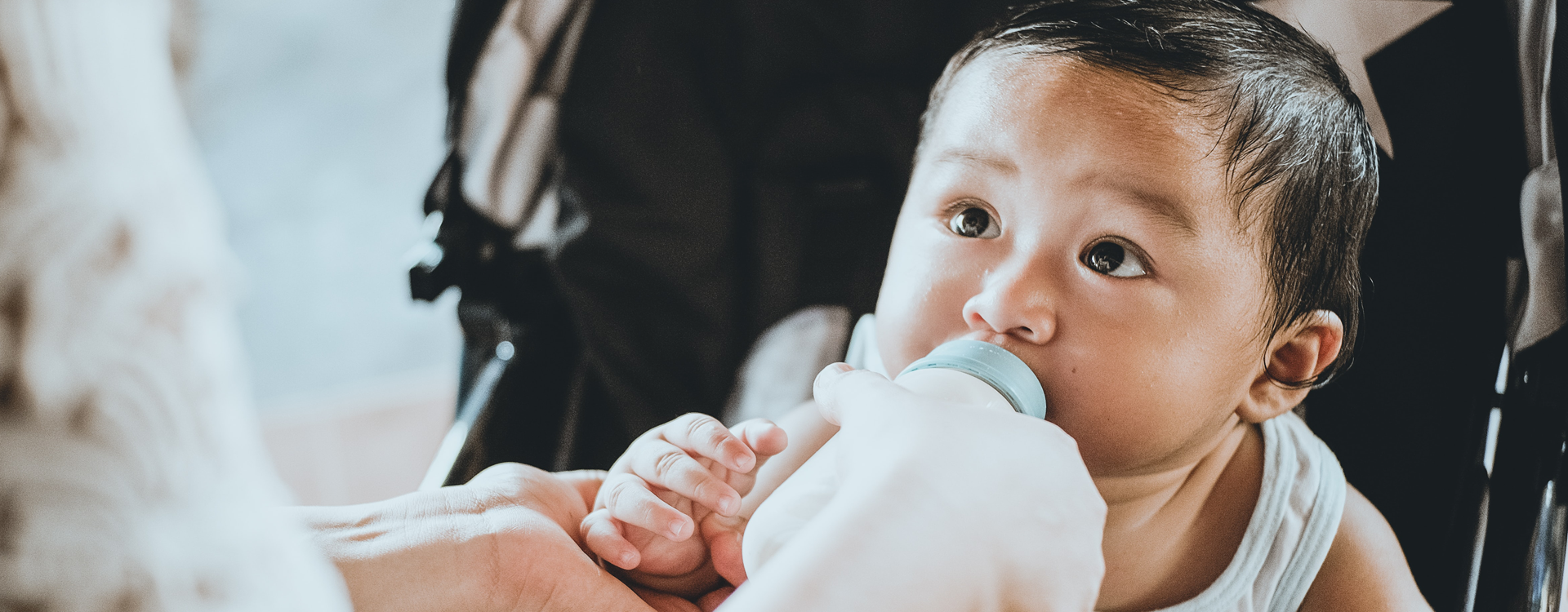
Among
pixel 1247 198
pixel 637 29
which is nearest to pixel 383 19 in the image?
pixel 637 29

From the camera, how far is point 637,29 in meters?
0.79

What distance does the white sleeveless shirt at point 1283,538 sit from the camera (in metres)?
0.66

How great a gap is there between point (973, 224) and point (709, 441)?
0.68 feet

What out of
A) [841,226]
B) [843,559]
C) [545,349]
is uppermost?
[843,559]

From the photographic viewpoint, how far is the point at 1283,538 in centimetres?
67

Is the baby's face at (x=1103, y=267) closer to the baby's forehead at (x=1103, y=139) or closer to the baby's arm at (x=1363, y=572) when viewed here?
the baby's forehead at (x=1103, y=139)

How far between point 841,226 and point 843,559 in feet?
1.90

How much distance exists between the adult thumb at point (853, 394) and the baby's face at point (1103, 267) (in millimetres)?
113

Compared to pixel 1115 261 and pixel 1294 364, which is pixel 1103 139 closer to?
pixel 1115 261

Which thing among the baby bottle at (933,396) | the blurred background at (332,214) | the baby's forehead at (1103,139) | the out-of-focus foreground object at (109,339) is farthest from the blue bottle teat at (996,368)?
the blurred background at (332,214)

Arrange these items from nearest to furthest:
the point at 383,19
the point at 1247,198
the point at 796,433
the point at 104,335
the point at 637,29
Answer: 1. the point at 104,335
2. the point at 1247,198
3. the point at 796,433
4. the point at 637,29
5. the point at 383,19

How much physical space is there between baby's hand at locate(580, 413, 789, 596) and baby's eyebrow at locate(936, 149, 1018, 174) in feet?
0.65

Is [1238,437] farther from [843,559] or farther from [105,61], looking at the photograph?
[105,61]

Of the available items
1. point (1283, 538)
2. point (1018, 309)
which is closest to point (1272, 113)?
point (1018, 309)
